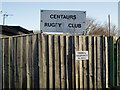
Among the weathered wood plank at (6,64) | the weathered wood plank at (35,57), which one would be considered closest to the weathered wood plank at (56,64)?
the weathered wood plank at (35,57)

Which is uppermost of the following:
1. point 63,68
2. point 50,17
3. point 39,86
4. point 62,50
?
point 50,17

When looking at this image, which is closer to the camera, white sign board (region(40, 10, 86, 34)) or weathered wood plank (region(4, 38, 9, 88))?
weathered wood plank (region(4, 38, 9, 88))

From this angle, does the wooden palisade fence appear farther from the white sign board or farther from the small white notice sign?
the white sign board

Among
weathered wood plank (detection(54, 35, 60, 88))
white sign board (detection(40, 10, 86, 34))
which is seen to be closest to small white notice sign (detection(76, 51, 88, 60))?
weathered wood plank (detection(54, 35, 60, 88))

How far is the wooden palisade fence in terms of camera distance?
9375 millimetres

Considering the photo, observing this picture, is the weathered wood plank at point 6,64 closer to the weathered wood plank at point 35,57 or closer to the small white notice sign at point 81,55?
the weathered wood plank at point 35,57

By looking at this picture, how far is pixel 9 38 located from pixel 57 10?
3.32m

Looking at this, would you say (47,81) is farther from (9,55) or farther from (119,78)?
(119,78)

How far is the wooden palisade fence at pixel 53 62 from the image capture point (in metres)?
9.38

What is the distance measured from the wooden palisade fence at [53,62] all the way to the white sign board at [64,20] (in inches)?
98.6

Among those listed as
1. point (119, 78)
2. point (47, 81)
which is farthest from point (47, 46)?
point (119, 78)

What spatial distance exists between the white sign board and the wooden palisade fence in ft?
8.22

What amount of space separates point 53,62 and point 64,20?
3368mm

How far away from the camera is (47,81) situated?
9414mm
